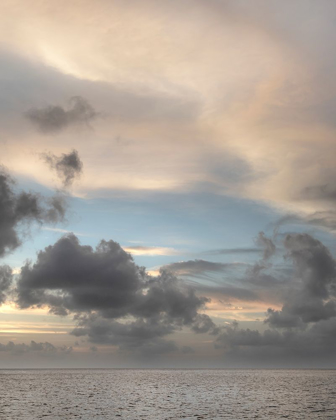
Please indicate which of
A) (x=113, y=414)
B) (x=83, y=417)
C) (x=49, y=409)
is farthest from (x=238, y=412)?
(x=49, y=409)

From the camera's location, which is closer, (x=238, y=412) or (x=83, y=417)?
(x=83, y=417)

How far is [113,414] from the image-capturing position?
97250 mm

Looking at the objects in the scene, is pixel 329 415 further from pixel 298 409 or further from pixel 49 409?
pixel 49 409

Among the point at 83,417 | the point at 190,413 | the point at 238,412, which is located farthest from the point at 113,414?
the point at 238,412

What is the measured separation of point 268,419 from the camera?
90688 mm

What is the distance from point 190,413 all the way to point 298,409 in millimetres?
29618

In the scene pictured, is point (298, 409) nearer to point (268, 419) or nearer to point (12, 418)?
point (268, 419)

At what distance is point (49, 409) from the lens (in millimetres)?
107375

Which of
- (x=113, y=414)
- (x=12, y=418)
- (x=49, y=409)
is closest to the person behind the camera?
(x=12, y=418)

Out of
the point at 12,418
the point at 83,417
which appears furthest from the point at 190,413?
the point at 12,418

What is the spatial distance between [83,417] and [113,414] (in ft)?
25.7

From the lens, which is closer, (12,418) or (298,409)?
(12,418)

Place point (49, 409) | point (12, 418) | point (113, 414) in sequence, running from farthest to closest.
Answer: point (49, 409) → point (113, 414) → point (12, 418)

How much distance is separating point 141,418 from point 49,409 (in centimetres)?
2758
